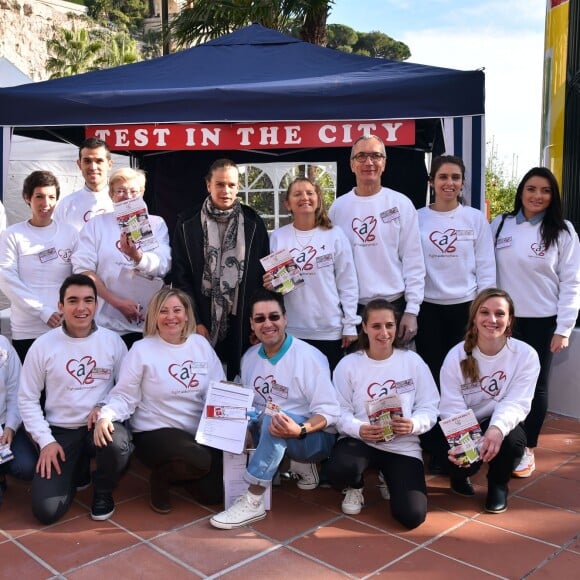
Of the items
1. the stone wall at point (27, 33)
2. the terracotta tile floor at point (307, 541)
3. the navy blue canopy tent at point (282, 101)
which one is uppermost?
the stone wall at point (27, 33)

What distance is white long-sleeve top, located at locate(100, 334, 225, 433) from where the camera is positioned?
3.18 meters

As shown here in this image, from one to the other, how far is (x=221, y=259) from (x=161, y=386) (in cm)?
78

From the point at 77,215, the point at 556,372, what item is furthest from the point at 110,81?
the point at 556,372

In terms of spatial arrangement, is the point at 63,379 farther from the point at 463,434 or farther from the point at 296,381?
the point at 463,434

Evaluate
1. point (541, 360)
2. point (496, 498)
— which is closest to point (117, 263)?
point (496, 498)

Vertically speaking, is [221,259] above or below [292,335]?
above

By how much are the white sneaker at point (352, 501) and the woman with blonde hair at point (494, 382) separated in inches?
20.6

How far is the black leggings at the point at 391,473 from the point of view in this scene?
2.92 m

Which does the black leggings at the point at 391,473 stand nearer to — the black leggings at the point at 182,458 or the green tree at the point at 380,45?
the black leggings at the point at 182,458

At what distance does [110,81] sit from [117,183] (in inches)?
57.2

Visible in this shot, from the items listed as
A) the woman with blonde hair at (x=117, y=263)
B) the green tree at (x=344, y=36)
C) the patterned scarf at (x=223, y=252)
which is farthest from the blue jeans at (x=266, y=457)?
the green tree at (x=344, y=36)

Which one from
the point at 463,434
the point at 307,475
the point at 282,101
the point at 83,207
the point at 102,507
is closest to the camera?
the point at 463,434

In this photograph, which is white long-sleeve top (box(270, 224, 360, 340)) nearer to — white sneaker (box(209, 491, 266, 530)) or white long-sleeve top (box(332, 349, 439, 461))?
white long-sleeve top (box(332, 349, 439, 461))

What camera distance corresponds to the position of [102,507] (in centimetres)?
305
